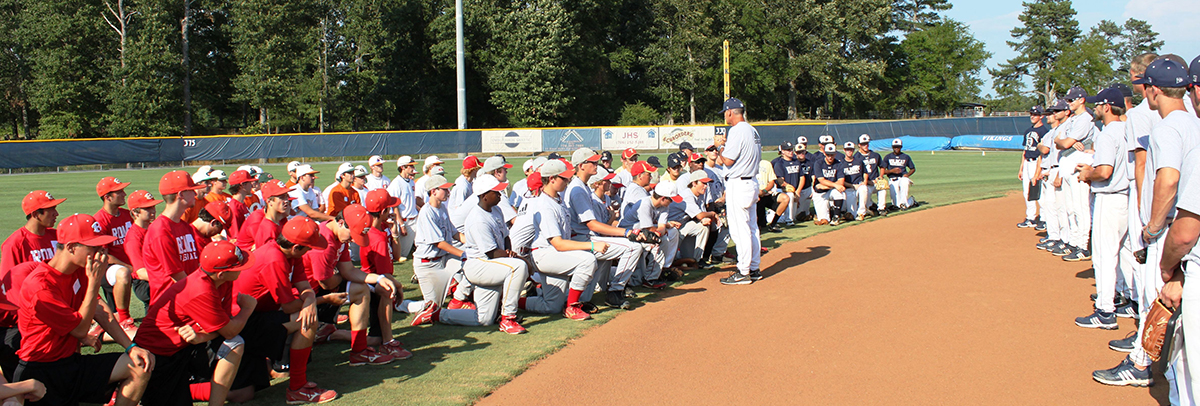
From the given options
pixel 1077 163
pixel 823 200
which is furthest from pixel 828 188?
pixel 1077 163

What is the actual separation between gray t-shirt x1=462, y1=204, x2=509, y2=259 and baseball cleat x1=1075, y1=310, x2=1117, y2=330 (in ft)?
16.9

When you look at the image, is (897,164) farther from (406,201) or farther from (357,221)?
(357,221)

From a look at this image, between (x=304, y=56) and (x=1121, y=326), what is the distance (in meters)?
56.0

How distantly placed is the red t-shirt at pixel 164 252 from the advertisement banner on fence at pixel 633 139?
35.9 metres

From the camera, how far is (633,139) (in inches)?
1641

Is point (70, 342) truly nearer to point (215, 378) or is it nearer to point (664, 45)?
point (215, 378)

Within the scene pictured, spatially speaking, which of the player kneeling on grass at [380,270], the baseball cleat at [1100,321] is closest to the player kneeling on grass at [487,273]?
the player kneeling on grass at [380,270]

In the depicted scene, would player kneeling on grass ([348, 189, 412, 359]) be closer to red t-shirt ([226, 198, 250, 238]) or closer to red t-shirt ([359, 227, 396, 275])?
red t-shirt ([359, 227, 396, 275])

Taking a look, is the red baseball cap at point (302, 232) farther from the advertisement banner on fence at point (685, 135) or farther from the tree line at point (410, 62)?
the tree line at point (410, 62)

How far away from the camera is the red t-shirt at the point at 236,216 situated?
7595 mm

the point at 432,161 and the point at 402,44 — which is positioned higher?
the point at 402,44

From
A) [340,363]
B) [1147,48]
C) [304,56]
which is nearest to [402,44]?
[304,56]

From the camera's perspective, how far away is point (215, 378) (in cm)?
461

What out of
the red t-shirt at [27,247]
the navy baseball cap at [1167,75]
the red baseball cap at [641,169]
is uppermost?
the navy baseball cap at [1167,75]
